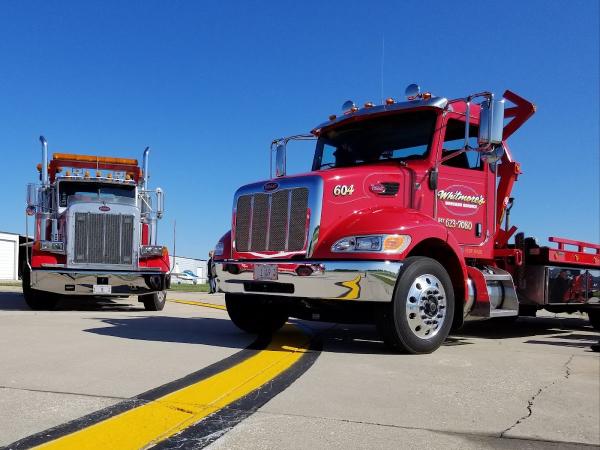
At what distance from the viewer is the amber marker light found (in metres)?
5.27

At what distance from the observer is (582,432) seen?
3.09 meters

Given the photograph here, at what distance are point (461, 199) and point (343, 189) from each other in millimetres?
1663

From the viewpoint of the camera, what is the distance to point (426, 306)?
221 inches

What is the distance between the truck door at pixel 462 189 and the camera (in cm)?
646

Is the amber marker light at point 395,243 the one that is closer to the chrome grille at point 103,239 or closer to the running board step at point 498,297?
the running board step at point 498,297

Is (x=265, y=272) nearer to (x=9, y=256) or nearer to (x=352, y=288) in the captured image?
(x=352, y=288)

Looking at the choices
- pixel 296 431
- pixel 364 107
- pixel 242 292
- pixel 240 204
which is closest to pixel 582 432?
pixel 296 431

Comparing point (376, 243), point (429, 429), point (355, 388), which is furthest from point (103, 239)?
point (429, 429)

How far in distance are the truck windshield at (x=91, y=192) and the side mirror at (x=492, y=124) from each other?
8104 millimetres

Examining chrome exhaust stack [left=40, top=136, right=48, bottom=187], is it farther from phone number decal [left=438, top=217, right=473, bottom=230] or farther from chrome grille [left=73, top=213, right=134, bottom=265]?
phone number decal [left=438, top=217, right=473, bottom=230]

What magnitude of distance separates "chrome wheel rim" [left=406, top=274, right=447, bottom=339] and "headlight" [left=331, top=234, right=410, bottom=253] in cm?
41

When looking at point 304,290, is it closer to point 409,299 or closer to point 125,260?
point 409,299

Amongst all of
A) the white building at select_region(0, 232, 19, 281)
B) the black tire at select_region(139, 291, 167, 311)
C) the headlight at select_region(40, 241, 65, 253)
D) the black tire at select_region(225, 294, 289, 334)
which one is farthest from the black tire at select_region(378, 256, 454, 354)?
the white building at select_region(0, 232, 19, 281)

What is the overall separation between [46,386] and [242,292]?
8.20ft
